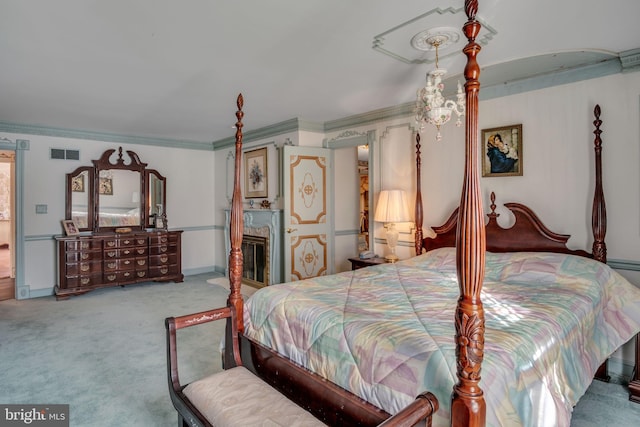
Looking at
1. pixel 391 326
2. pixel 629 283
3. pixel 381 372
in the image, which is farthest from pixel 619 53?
pixel 381 372

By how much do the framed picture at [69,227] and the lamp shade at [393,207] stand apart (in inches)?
167

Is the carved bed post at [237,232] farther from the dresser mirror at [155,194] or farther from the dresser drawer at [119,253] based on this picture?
the dresser mirror at [155,194]

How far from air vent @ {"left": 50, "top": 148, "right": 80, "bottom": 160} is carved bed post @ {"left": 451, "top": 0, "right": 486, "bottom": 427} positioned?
576 centimetres

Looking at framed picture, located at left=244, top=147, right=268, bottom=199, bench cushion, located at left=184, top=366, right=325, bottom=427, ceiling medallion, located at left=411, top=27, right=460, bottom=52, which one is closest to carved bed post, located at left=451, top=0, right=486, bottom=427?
bench cushion, located at left=184, top=366, right=325, bottom=427

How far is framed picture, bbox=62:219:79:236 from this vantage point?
510cm

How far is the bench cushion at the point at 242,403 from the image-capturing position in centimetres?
143

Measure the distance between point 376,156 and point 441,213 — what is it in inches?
43.1

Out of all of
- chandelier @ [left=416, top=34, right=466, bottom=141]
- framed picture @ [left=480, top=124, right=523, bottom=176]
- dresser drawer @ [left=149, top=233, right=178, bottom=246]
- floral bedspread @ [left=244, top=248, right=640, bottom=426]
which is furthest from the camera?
dresser drawer @ [left=149, top=233, right=178, bottom=246]

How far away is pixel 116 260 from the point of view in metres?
5.29

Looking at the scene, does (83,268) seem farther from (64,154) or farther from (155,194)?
(64,154)

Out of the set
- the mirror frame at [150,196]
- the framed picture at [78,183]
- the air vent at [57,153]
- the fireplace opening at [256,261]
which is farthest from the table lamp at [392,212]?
the air vent at [57,153]

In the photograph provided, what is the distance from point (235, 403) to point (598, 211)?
2847 mm

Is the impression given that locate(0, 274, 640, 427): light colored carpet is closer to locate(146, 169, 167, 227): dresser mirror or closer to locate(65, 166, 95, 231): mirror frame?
locate(65, 166, 95, 231): mirror frame

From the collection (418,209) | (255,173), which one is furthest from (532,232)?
(255,173)
